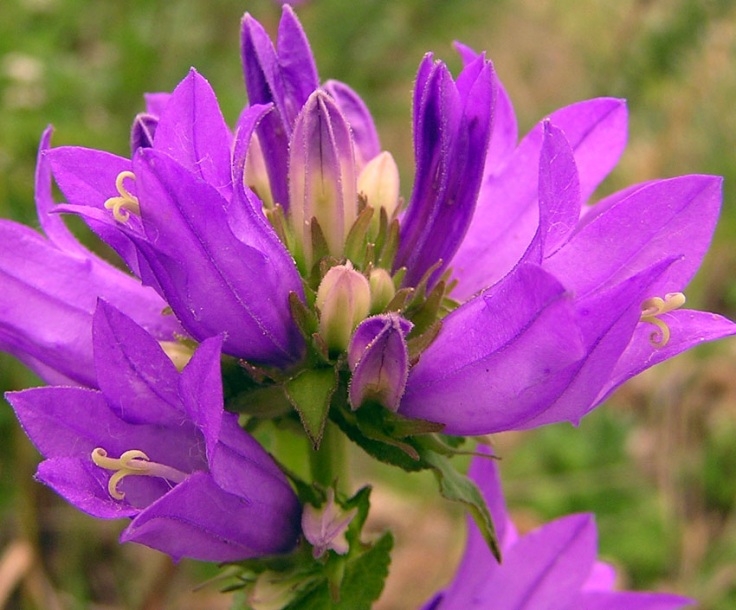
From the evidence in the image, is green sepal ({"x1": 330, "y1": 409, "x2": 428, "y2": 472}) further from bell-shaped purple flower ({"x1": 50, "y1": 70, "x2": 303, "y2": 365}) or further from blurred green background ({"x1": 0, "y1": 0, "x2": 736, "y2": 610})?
blurred green background ({"x1": 0, "y1": 0, "x2": 736, "y2": 610})

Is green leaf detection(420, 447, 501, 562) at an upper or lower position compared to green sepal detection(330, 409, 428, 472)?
lower

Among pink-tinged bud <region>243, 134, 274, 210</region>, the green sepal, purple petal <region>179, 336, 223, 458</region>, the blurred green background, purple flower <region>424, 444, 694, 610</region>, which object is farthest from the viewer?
the blurred green background

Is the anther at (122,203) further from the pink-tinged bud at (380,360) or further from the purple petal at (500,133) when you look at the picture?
the purple petal at (500,133)

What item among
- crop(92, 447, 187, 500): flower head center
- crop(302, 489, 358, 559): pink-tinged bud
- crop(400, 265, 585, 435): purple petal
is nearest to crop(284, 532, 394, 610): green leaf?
crop(302, 489, 358, 559): pink-tinged bud

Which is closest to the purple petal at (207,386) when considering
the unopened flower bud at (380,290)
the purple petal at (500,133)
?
the unopened flower bud at (380,290)

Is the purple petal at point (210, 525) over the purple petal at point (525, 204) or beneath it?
beneath

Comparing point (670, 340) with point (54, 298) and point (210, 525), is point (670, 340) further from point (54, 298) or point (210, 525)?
point (54, 298)
